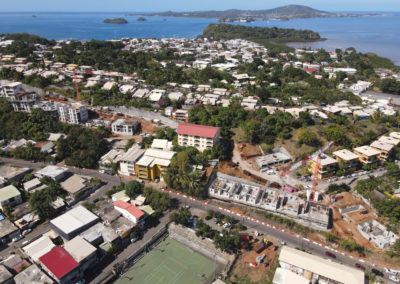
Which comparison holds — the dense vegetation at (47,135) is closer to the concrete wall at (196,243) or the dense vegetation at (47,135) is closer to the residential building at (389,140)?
the concrete wall at (196,243)

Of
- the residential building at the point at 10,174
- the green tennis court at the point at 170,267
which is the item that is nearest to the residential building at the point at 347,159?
the green tennis court at the point at 170,267

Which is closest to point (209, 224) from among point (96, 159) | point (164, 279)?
point (164, 279)

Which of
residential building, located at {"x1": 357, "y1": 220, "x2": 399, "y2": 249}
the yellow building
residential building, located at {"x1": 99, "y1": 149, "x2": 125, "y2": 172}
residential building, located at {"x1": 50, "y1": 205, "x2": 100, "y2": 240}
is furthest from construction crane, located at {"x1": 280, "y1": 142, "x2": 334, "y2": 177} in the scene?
residential building, located at {"x1": 50, "y1": 205, "x2": 100, "y2": 240}

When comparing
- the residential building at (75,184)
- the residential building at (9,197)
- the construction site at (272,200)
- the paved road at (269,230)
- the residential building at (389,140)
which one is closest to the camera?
the paved road at (269,230)

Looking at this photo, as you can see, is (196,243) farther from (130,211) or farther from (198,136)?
(198,136)

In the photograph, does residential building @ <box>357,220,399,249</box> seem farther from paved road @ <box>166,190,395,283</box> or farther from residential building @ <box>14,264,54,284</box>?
residential building @ <box>14,264,54,284</box>

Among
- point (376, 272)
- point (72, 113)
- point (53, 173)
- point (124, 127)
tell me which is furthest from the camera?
point (72, 113)

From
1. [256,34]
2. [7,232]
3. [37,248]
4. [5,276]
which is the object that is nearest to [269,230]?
[37,248]
